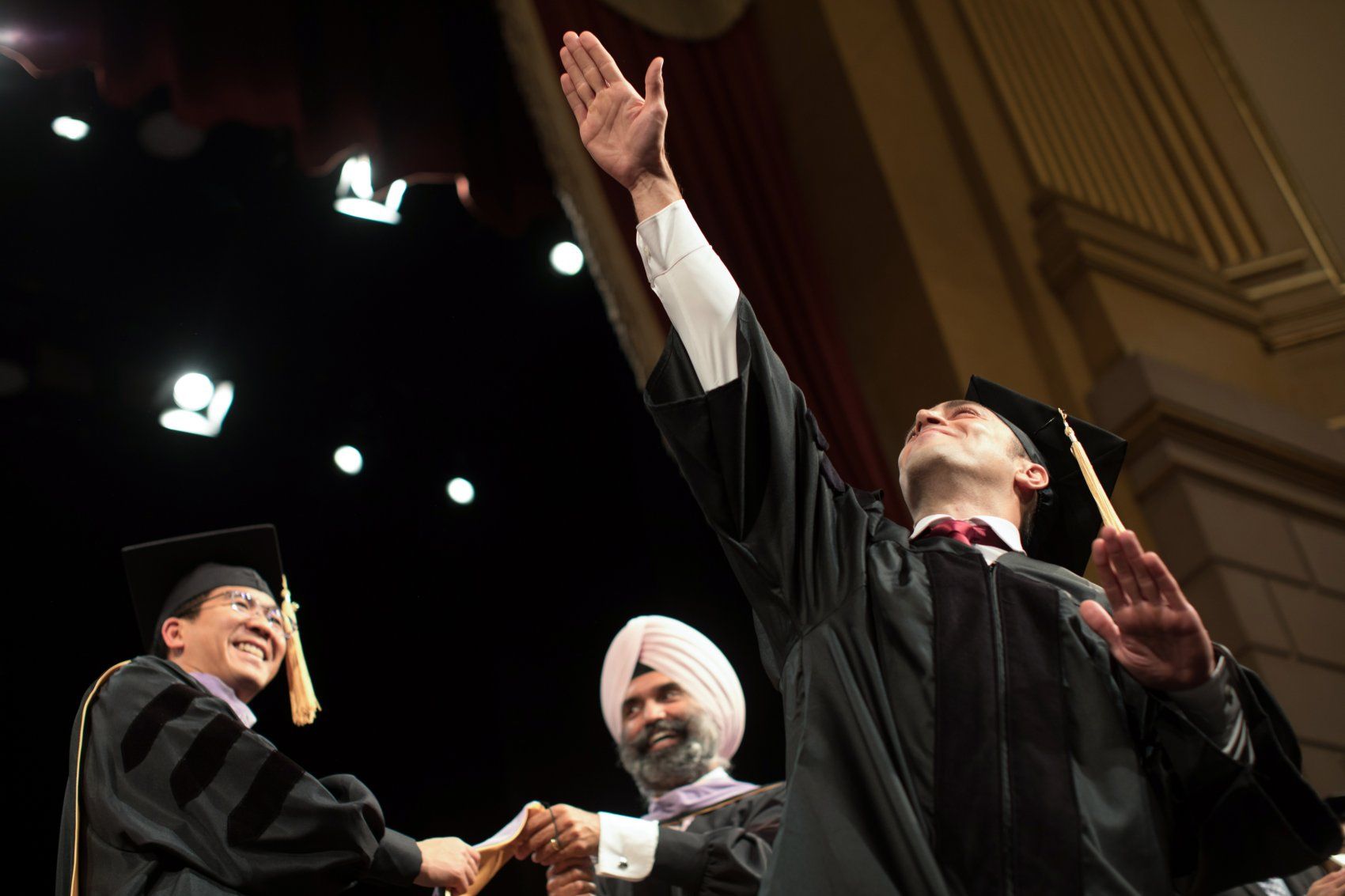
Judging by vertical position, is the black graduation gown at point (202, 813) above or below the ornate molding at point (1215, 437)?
below

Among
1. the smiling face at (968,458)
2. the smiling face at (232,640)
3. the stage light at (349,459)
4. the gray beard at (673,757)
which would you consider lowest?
the gray beard at (673,757)

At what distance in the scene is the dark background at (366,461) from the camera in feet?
16.4

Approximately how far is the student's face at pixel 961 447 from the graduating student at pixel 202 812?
1318 millimetres

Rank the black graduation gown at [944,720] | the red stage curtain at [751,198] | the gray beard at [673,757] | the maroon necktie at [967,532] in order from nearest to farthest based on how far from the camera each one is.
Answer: the black graduation gown at [944,720], the maroon necktie at [967,532], the gray beard at [673,757], the red stage curtain at [751,198]

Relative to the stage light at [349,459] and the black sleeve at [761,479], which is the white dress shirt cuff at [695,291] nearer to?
the black sleeve at [761,479]

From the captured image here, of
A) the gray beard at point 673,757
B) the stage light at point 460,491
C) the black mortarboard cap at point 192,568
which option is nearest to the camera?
the black mortarboard cap at point 192,568

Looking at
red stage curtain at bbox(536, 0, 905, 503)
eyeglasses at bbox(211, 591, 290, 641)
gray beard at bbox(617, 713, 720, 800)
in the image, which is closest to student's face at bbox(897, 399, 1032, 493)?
eyeglasses at bbox(211, 591, 290, 641)

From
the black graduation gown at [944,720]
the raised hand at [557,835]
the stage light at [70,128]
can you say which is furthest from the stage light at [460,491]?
the black graduation gown at [944,720]

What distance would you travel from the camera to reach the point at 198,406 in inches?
209

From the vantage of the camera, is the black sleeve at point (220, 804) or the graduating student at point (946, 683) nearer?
the graduating student at point (946, 683)

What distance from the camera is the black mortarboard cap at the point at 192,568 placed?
11.1ft

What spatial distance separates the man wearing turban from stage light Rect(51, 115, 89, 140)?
285 centimetres

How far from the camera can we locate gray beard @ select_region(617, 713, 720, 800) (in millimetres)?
3990

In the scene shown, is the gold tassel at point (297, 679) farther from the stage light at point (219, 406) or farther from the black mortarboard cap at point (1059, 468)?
the stage light at point (219, 406)
